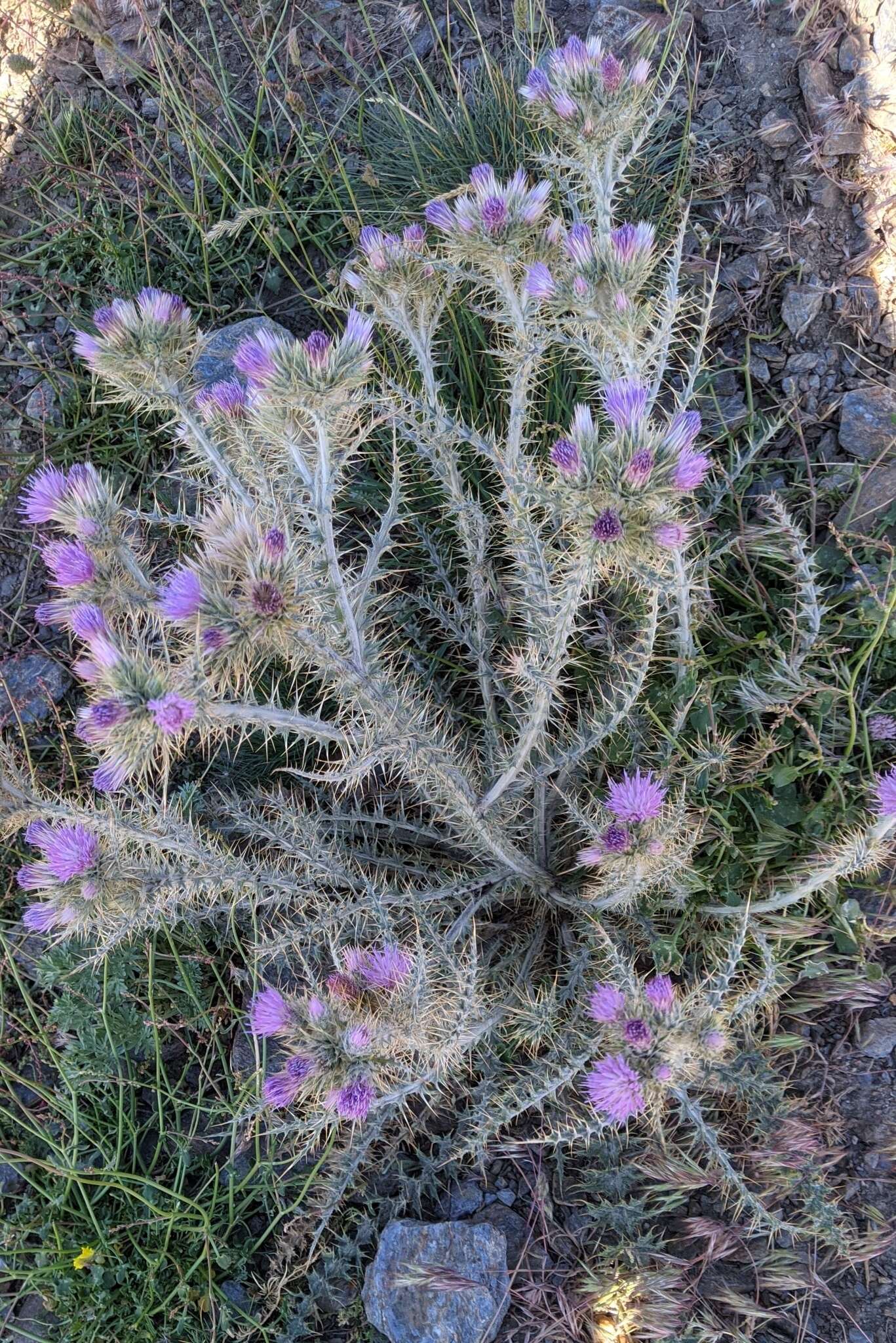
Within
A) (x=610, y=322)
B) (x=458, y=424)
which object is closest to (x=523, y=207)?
(x=610, y=322)

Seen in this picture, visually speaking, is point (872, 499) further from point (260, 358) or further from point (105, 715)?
point (105, 715)

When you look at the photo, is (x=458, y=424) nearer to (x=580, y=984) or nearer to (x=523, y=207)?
(x=523, y=207)

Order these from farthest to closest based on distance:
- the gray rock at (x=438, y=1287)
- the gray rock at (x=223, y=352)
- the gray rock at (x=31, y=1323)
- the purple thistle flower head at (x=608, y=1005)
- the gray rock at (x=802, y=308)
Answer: the gray rock at (x=223, y=352), the gray rock at (x=802, y=308), the gray rock at (x=31, y=1323), the gray rock at (x=438, y=1287), the purple thistle flower head at (x=608, y=1005)

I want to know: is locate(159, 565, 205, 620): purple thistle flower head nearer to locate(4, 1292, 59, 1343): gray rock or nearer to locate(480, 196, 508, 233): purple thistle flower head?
locate(480, 196, 508, 233): purple thistle flower head

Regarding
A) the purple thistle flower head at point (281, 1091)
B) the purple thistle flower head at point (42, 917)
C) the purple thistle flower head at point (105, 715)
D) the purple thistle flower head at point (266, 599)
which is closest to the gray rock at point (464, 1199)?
the purple thistle flower head at point (281, 1091)

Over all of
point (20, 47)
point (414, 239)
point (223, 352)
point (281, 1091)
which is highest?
point (20, 47)

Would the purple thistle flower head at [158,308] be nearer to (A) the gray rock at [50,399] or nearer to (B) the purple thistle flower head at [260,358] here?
(B) the purple thistle flower head at [260,358]

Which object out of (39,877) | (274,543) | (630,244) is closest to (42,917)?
(39,877)
